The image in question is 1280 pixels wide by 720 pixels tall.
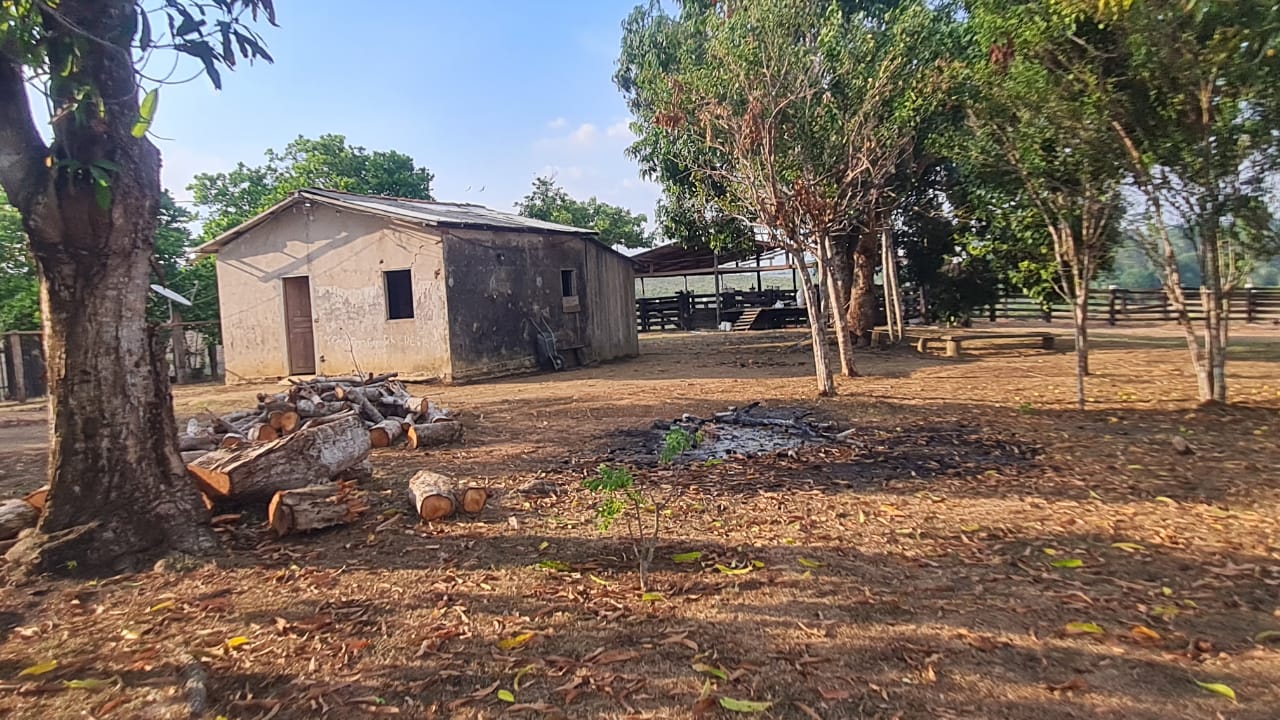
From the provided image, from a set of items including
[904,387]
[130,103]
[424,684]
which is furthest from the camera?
[904,387]

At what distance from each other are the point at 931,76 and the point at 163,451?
35.9ft

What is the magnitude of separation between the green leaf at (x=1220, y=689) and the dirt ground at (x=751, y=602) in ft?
0.04

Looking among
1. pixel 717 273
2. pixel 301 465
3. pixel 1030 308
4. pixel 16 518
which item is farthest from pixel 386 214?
pixel 1030 308

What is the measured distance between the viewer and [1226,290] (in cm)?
792

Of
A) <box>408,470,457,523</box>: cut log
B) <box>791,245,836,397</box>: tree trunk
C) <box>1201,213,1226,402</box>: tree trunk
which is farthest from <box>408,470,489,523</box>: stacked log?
<box>1201,213,1226,402</box>: tree trunk

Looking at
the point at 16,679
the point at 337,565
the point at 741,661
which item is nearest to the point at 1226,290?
the point at 741,661

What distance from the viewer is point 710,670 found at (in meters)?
2.91

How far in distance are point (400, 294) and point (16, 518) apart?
10788 millimetres

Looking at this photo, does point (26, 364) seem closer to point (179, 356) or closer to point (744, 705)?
point (179, 356)

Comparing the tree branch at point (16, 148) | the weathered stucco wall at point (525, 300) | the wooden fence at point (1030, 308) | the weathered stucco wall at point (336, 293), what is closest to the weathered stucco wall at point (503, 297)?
the weathered stucco wall at point (525, 300)

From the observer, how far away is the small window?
49.0 ft

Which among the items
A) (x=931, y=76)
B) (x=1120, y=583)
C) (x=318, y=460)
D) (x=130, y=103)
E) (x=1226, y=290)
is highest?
(x=931, y=76)

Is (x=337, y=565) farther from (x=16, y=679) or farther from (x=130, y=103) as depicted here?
(x=130, y=103)

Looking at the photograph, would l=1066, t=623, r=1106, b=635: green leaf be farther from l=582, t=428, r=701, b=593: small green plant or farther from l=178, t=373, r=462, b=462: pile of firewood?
l=178, t=373, r=462, b=462: pile of firewood
